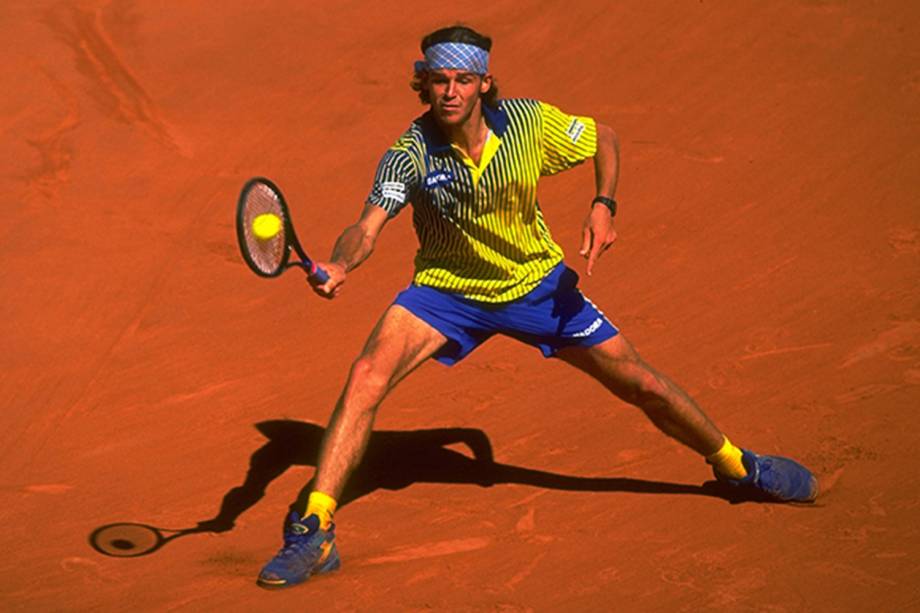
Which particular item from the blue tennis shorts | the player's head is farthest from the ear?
the blue tennis shorts

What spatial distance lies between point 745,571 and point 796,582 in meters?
0.23

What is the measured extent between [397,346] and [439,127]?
967 millimetres

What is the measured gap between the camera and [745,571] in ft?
22.1

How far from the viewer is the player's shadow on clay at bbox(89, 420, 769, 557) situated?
7527 millimetres

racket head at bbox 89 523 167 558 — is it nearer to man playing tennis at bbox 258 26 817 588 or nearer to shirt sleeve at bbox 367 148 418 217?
man playing tennis at bbox 258 26 817 588

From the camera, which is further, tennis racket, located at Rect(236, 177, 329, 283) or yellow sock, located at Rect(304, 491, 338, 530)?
yellow sock, located at Rect(304, 491, 338, 530)

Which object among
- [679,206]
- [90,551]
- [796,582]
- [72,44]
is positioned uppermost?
[72,44]

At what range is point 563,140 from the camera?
283 inches

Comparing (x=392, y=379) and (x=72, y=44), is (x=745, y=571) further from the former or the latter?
(x=72, y=44)

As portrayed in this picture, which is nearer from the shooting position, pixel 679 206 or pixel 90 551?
pixel 90 551

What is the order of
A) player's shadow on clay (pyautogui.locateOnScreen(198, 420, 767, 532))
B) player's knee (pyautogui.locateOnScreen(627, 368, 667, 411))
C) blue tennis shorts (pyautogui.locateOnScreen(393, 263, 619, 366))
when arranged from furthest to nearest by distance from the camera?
player's shadow on clay (pyautogui.locateOnScreen(198, 420, 767, 532)) < player's knee (pyautogui.locateOnScreen(627, 368, 667, 411)) < blue tennis shorts (pyautogui.locateOnScreen(393, 263, 619, 366))

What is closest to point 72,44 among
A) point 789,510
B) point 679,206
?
point 679,206

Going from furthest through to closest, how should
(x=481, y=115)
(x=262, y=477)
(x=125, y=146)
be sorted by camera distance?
1. (x=125, y=146)
2. (x=262, y=477)
3. (x=481, y=115)

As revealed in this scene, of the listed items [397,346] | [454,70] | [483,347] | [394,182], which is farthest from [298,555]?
[483,347]
